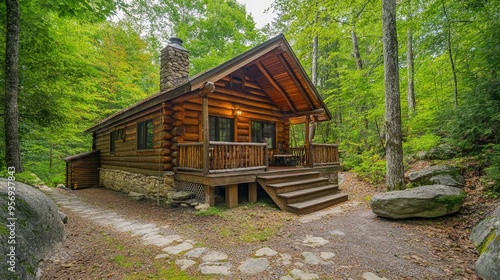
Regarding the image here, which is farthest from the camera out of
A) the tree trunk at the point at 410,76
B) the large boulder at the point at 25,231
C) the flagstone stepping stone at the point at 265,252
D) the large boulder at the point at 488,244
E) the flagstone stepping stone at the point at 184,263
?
the tree trunk at the point at 410,76

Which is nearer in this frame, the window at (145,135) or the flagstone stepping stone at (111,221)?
the flagstone stepping stone at (111,221)

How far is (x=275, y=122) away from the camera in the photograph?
428 inches

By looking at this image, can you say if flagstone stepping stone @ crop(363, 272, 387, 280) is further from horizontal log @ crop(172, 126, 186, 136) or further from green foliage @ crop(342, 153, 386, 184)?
green foliage @ crop(342, 153, 386, 184)

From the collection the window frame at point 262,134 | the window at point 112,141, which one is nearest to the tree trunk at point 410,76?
the window frame at point 262,134

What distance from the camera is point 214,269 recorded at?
309 centimetres

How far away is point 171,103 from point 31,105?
5.03 meters

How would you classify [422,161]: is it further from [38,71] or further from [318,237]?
[38,71]

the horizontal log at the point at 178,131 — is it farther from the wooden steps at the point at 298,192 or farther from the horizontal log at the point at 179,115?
the wooden steps at the point at 298,192

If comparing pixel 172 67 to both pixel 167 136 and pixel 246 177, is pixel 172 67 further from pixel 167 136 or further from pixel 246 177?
pixel 246 177

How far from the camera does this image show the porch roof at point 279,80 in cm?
707

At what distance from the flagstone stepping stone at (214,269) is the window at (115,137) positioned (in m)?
9.35

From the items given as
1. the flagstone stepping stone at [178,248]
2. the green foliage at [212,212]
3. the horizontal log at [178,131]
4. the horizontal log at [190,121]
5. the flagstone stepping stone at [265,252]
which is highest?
the horizontal log at [190,121]

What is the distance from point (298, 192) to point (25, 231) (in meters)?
5.88

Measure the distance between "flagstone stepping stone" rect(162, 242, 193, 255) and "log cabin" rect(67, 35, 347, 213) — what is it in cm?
209
